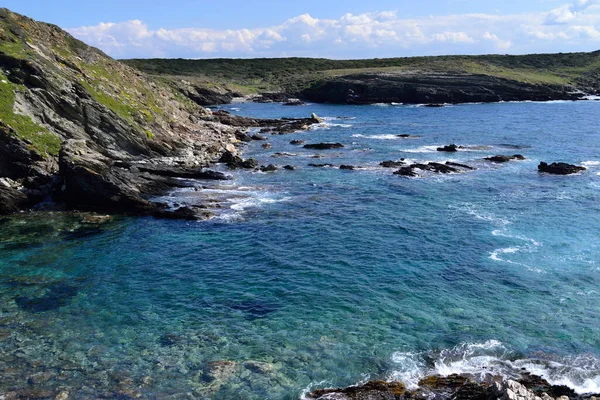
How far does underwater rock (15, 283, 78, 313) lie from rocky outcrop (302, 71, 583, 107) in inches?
5922

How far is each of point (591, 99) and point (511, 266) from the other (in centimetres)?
15500

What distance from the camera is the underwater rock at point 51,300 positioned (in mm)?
30297

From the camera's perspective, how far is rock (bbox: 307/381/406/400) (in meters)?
22.0

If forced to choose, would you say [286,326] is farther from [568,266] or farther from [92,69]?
[92,69]

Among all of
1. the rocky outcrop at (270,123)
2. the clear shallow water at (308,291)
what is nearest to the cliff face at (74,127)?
the clear shallow water at (308,291)

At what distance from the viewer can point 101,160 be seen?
168 ft

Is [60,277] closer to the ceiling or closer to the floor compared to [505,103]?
closer to the floor

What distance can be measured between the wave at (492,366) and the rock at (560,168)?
4588 cm

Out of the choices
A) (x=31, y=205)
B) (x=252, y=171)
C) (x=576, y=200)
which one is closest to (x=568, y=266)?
(x=576, y=200)

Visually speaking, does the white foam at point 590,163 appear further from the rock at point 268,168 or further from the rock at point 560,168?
the rock at point 268,168

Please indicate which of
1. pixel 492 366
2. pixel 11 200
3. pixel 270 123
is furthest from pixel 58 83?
pixel 270 123

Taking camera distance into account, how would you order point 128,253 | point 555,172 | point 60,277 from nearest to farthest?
1. point 60,277
2. point 128,253
3. point 555,172

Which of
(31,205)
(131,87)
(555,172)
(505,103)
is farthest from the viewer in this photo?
(505,103)

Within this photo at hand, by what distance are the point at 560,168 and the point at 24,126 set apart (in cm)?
6636
